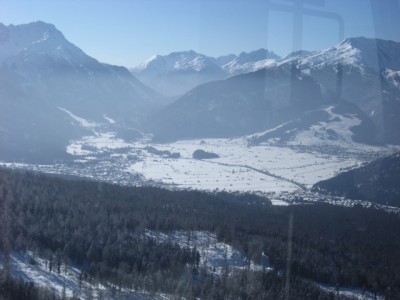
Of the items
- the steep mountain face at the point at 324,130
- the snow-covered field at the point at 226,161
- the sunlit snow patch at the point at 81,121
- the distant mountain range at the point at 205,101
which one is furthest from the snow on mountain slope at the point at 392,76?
the sunlit snow patch at the point at 81,121

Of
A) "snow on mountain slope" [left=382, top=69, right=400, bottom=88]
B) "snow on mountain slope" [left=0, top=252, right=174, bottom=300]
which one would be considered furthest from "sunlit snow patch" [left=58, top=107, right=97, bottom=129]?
"snow on mountain slope" [left=0, top=252, right=174, bottom=300]

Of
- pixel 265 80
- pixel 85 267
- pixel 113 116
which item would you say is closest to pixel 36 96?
pixel 113 116

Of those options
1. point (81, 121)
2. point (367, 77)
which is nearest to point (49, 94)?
point (81, 121)

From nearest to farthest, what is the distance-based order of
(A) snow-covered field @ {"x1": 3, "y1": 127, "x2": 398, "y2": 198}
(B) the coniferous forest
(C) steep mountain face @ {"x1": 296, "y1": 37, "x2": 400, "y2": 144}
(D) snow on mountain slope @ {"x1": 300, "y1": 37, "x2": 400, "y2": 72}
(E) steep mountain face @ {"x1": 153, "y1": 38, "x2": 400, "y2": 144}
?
1. (B) the coniferous forest
2. (A) snow-covered field @ {"x1": 3, "y1": 127, "x2": 398, "y2": 198}
3. (E) steep mountain face @ {"x1": 153, "y1": 38, "x2": 400, "y2": 144}
4. (C) steep mountain face @ {"x1": 296, "y1": 37, "x2": 400, "y2": 144}
5. (D) snow on mountain slope @ {"x1": 300, "y1": 37, "x2": 400, "y2": 72}

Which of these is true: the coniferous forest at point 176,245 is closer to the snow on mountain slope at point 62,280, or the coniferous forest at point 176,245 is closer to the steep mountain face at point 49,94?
the snow on mountain slope at point 62,280

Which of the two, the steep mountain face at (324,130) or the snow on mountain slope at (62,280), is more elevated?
the steep mountain face at (324,130)

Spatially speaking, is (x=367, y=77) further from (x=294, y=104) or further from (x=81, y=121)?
(x=81, y=121)

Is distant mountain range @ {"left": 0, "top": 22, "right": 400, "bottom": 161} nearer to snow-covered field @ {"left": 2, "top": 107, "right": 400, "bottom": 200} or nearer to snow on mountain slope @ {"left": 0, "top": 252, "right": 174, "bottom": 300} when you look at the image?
snow-covered field @ {"left": 2, "top": 107, "right": 400, "bottom": 200}
